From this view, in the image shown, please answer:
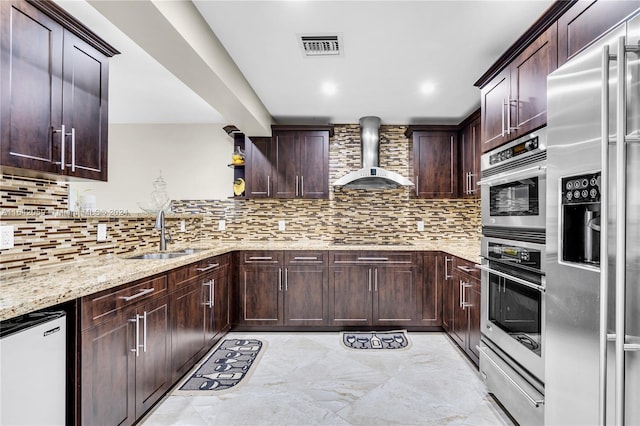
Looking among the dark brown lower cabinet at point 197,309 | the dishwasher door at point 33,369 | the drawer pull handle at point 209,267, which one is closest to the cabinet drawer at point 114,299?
the dishwasher door at point 33,369

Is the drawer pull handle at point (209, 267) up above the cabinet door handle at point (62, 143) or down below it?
below

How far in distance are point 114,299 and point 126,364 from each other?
0.39 m

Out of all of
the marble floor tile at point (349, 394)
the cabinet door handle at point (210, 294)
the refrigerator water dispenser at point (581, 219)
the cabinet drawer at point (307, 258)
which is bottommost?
the marble floor tile at point (349, 394)

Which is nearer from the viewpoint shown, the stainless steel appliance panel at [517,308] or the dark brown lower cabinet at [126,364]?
the dark brown lower cabinet at [126,364]

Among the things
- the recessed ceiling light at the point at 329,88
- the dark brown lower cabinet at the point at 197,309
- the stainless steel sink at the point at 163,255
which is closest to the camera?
the dark brown lower cabinet at the point at 197,309

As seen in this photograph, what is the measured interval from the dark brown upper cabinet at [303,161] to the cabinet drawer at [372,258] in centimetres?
80

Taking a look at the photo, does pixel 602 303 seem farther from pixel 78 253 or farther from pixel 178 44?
pixel 78 253

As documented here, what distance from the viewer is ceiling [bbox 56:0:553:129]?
1979 mm

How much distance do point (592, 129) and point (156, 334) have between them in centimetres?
250

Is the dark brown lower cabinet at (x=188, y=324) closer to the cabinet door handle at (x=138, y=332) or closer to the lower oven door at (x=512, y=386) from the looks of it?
the cabinet door handle at (x=138, y=332)

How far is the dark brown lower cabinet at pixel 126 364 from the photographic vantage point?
1530 mm

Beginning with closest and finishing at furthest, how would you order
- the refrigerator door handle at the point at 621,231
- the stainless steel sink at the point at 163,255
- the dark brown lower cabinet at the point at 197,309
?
the refrigerator door handle at the point at 621,231 < the dark brown lower cabinet at the point at 197,309 < the stainless steel sink at the point at 163,255

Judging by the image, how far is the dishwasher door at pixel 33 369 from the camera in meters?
1.16

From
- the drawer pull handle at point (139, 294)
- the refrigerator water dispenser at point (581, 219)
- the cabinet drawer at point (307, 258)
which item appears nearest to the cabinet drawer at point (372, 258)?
the cabinet drawer at point (307, 258)
